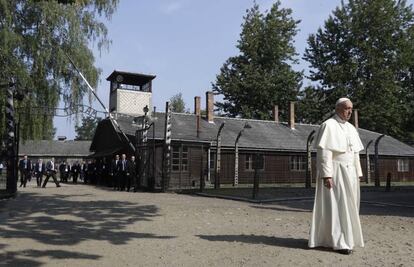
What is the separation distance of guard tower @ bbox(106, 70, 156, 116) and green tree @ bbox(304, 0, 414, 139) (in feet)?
75.6

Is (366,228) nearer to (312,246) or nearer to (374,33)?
(312,246)

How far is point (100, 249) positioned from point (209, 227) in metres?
2.99

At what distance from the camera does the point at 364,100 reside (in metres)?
54.0

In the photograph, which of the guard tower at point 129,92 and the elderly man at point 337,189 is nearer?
the elderly man at point 337,189

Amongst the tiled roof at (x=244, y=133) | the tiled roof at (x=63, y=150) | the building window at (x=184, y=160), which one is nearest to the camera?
the building window at (x=184, y=160)

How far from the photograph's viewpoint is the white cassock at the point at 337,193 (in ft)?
24.2

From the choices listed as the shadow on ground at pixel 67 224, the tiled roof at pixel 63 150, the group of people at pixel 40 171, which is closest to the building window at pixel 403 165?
the group of people at pixel 40 171

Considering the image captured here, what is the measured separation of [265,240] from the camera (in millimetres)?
8570

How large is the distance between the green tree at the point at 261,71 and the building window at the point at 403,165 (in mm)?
13277

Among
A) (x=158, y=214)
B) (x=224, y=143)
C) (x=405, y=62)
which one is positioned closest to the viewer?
(x=158, y=214)

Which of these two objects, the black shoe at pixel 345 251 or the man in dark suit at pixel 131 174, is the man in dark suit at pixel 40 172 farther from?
the black shoe at pixel 345 251

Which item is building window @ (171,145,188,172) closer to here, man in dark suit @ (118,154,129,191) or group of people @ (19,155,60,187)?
man in dark suit @ (118,154,129,191)

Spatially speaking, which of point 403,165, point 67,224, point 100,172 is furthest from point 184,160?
point 403,165

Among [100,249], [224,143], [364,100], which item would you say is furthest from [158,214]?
[364,100]
